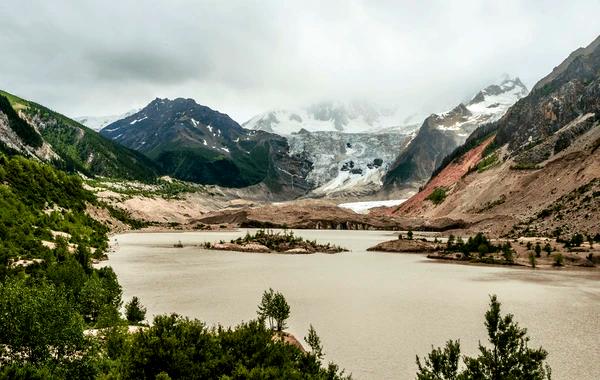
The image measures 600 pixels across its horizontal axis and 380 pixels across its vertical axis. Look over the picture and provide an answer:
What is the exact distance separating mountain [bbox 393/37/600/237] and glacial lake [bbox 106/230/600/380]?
138 ft

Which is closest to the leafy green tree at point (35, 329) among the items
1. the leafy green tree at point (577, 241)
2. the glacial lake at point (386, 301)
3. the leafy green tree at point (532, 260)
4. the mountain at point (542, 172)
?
the glacial lake at point (386, 301)

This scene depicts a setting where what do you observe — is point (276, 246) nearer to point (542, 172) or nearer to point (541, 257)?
point (541, 257)

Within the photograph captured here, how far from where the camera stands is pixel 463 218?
142875 mm

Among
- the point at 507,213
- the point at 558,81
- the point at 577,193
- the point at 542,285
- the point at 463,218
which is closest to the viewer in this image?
the point at 542,285

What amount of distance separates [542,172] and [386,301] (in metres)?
108

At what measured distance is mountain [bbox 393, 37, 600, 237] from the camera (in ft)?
333

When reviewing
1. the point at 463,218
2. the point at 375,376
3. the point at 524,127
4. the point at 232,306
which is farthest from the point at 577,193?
the point at 375,376

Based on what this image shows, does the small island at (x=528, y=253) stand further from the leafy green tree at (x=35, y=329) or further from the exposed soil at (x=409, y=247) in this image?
the leafy green tree at (x=35, y=329)

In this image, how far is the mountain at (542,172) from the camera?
101562 mm

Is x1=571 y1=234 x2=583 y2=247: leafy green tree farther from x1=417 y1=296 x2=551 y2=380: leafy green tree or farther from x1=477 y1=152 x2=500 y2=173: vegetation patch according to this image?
x1=477 y1=152 x2=500 y2=173: vegetation patch

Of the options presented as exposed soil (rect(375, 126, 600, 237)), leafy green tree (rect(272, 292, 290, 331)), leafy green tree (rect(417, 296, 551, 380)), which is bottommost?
leafy green tree (rect(272, 292, 290, 331))

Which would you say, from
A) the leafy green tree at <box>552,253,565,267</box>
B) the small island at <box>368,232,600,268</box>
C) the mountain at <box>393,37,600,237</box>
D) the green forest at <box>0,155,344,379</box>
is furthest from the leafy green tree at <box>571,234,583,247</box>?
the green forest at <box>0,155,344,379</box>

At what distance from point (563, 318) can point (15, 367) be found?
3327 cm

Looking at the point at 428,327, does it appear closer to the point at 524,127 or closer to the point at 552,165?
the point at 552,165
